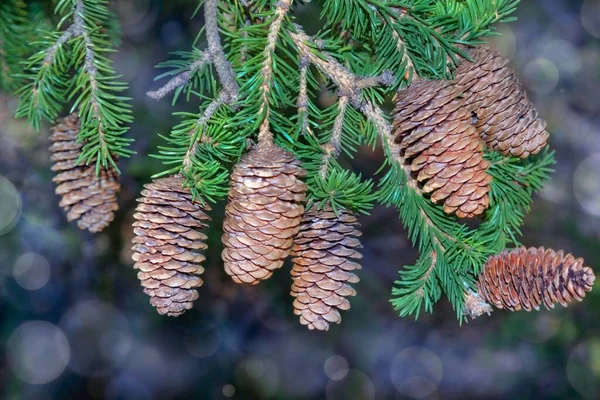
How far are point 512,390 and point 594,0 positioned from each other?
48.1 inches

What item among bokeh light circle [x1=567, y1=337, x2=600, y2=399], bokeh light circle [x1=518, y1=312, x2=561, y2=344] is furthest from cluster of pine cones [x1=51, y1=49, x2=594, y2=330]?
bokeh light circle [x1=567, y1=337, x2=600, y2=399]

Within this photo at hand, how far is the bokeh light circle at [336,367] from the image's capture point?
5.65ft

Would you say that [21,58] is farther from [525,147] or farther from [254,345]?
[254,345]

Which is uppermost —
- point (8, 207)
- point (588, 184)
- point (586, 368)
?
point (588, 184)

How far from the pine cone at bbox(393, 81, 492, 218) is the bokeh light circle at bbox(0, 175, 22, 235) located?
1.24 m

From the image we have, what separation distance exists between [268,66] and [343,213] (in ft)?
0.50

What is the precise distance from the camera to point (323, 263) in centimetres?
50

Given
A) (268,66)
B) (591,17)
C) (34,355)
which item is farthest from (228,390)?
(591,17)

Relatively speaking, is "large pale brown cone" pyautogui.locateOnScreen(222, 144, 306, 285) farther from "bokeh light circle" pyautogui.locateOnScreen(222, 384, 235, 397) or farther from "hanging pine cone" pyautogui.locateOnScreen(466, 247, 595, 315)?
"bokeh light circle" pyautogui.locateOnScreen(222, 384, 235, 397)

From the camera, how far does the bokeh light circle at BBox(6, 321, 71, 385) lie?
1.54 meters

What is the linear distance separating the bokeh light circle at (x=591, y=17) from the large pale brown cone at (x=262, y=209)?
4.65ft

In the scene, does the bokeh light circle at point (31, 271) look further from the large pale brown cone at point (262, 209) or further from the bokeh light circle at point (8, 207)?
the large pale brown cone at point (262, 209)

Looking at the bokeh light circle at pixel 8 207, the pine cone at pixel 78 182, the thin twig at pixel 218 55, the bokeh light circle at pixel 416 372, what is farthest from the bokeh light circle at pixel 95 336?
the thin twig at pixel 218 55

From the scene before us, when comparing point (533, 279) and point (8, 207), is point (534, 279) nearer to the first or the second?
point (533, 279)
